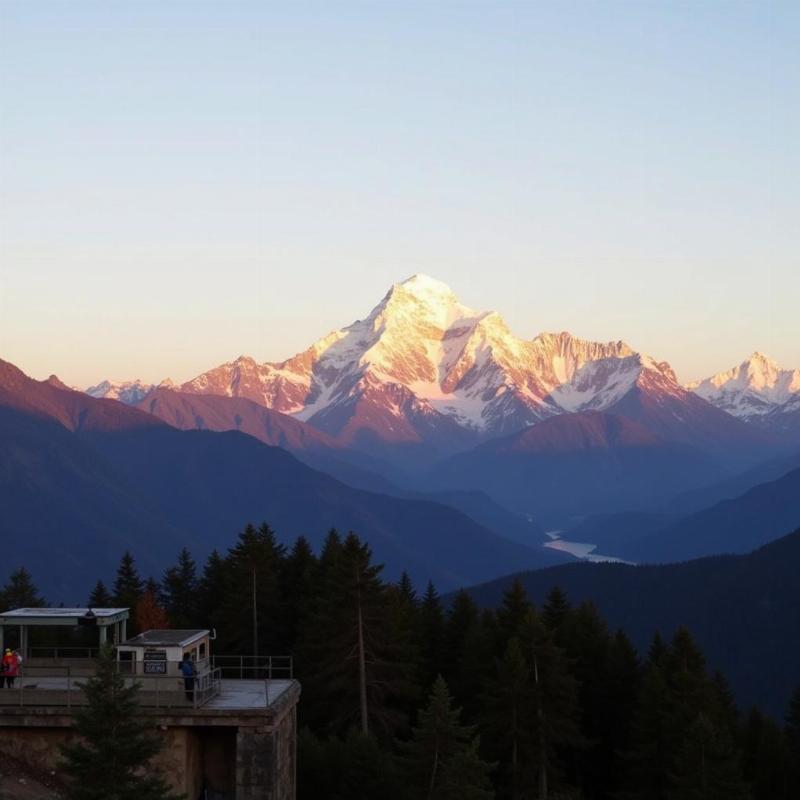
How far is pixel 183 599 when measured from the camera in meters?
117

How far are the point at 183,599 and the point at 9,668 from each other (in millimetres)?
71897

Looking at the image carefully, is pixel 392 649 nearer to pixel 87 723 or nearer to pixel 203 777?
pixel 203 777

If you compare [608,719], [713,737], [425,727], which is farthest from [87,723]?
[608,719]

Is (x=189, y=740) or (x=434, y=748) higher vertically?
(x=189, y=740)

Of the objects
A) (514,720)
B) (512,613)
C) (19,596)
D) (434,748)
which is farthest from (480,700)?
(19,596)

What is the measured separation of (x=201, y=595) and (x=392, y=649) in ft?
119

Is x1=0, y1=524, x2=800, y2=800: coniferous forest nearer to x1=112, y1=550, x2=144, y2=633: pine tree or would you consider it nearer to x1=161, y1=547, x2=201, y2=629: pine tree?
x1=161, y1=547, x2=201, y2=629: pine tree

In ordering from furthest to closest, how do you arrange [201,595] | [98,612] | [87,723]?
[201,595], [98,612], [87,723]

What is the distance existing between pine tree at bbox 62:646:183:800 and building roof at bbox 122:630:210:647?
241 inches

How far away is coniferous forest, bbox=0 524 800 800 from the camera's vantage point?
2470 inches

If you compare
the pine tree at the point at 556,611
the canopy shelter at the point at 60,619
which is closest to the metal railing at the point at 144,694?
the canopy shelter at the point at 60,619

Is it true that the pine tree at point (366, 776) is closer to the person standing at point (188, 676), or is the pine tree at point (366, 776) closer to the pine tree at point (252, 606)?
the person standing at point (188, 676)

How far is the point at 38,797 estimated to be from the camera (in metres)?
43.4

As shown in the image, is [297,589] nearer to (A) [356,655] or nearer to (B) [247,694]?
(A) [356,655]
